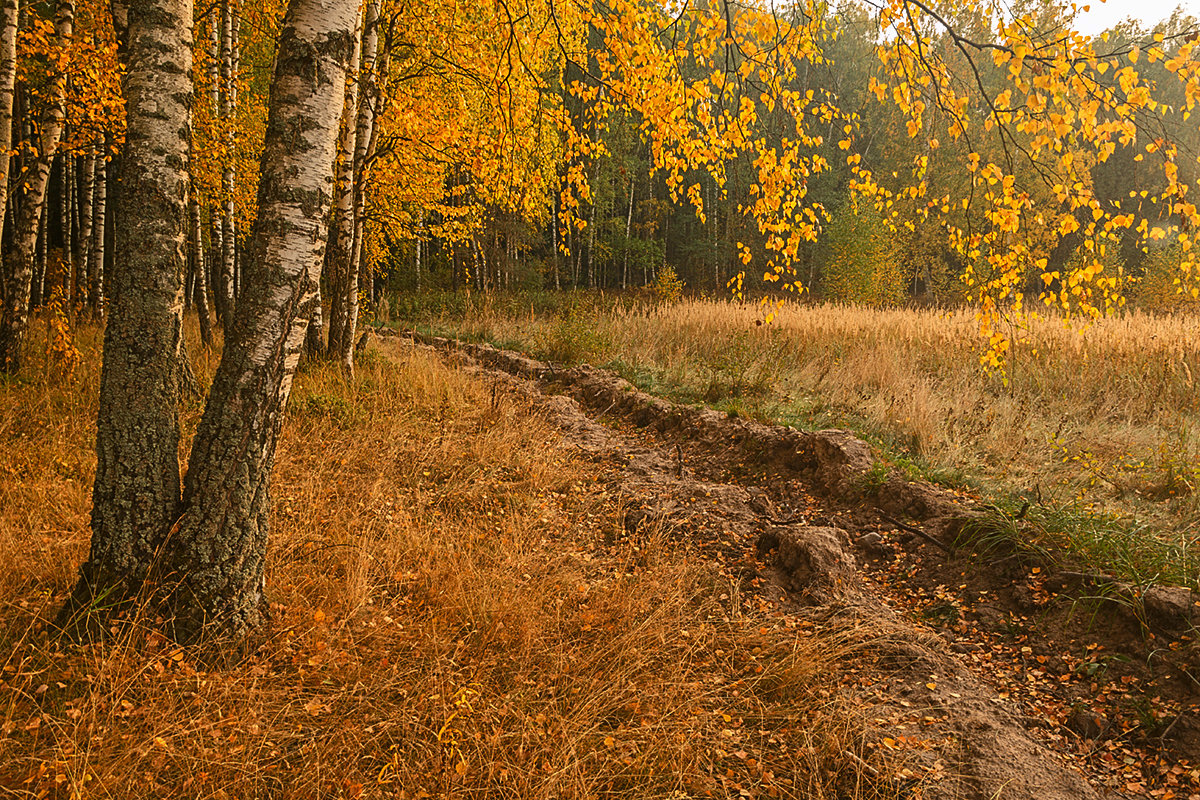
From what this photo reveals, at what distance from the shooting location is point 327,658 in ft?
7.63

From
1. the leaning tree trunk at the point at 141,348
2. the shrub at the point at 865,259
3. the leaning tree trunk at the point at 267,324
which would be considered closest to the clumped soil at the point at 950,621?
the leaning tree trunk at the point at 267,324

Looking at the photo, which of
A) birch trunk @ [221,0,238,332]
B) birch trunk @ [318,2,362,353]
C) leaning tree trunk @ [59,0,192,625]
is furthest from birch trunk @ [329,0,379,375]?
leaning tree trunk @ [59,0,192,625]

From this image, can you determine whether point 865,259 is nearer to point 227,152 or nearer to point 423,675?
point 227,152

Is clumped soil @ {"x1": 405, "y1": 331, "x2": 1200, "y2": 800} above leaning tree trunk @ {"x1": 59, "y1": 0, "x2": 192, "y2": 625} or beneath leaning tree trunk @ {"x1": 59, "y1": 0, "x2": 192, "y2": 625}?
beneath

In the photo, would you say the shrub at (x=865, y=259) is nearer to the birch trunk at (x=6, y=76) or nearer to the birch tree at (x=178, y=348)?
the birch trunk at (x=6, y=76)

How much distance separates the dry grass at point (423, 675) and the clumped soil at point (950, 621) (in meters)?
0.27

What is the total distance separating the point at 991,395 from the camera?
702cm

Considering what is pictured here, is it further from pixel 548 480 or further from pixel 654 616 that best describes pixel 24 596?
pixel 548 480

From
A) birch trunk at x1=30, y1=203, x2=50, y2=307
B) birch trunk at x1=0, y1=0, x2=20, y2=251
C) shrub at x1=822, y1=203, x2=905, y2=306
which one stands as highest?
→ shrub at x1=822, y1=203, x2=905, y2=306

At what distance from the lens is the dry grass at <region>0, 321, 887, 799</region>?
186 cm

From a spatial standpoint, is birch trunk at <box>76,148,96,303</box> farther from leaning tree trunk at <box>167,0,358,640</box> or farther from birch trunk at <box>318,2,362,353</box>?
leaning tree trunk at <box>167,0,358,640</box>

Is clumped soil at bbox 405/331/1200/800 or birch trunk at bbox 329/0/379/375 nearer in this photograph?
clumped soil at bbox 405/331/1200/800

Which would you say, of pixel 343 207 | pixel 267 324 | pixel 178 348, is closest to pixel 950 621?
pixel 267 324

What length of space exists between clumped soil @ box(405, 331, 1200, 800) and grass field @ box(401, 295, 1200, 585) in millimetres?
368
